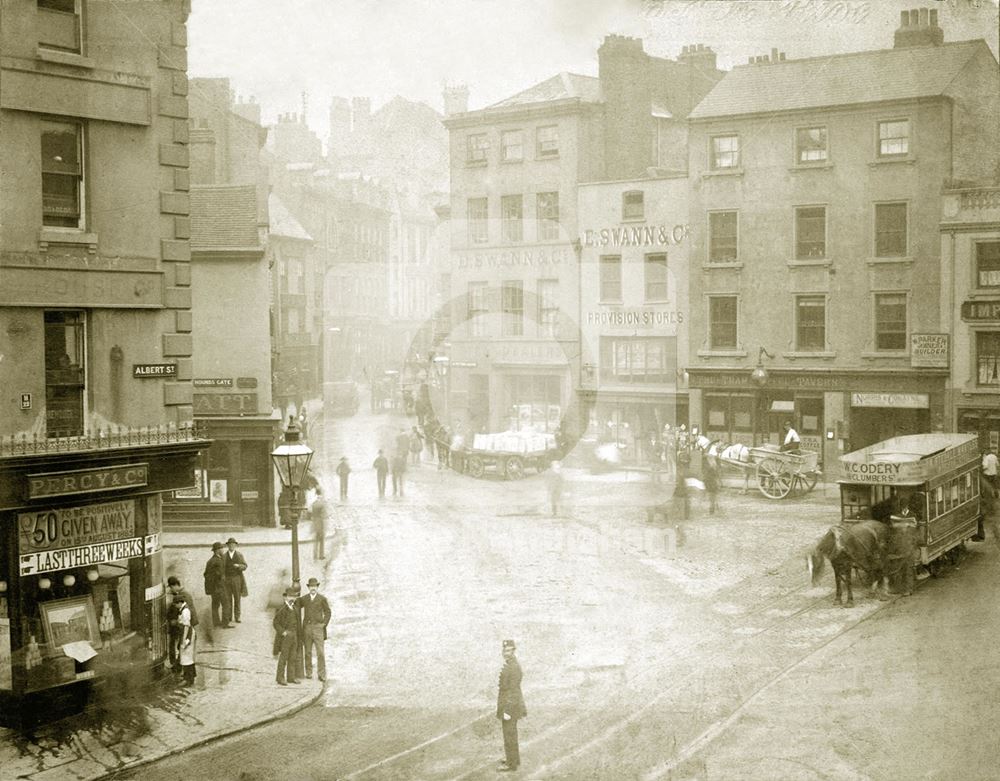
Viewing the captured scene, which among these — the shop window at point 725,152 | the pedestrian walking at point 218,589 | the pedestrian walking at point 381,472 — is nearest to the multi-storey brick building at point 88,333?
the pedestrian walking at point 218,589

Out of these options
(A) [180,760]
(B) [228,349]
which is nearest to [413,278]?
(B) [228,349]

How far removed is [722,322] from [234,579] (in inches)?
738

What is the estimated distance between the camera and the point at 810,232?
30.6 m

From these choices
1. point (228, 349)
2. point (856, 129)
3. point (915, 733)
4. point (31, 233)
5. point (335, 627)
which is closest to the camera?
point (915, 733)

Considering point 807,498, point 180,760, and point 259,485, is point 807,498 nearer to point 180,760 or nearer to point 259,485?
point 259,485

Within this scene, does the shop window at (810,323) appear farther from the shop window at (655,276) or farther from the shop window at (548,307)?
the shop window at (548,307)

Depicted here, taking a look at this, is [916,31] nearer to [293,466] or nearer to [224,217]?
[224,217]

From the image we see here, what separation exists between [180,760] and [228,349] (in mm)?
13565

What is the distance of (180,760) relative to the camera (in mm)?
11867

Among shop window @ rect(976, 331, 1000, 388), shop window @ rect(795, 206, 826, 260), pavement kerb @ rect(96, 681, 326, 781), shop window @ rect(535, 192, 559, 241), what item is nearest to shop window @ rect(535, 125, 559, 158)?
shop window @ rect(535, 192, 559, 241)

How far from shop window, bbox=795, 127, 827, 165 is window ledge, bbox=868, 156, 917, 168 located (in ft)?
4.31

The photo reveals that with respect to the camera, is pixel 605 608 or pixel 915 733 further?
pixel 605 608

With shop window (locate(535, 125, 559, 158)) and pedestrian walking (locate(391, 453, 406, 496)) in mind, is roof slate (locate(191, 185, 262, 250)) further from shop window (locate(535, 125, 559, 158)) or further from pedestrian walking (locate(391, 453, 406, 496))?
shop window (locate(535, 125, 559, 158))

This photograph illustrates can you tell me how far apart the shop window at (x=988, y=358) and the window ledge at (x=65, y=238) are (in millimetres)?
21143
